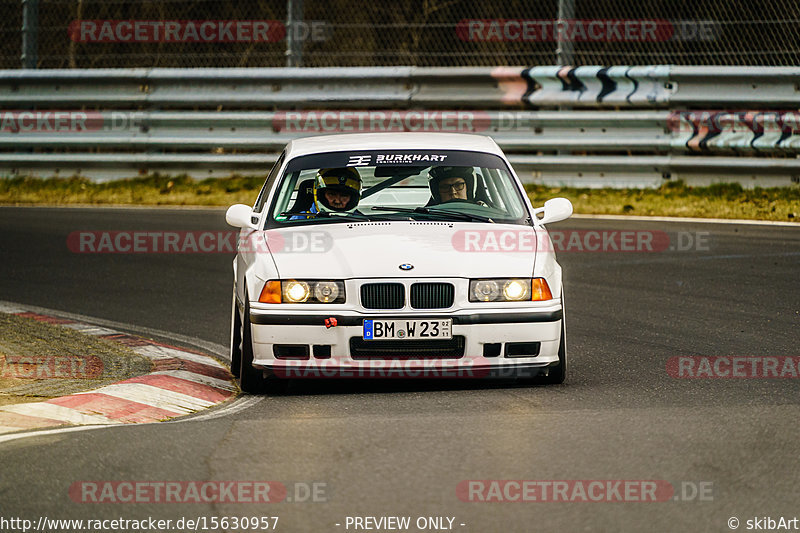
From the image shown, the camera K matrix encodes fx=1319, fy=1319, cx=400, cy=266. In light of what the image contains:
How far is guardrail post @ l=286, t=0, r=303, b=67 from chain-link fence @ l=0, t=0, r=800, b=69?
13mm

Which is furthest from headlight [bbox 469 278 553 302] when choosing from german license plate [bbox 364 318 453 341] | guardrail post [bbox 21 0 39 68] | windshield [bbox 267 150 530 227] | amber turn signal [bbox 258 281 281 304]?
guardrail post [bbox 21 0 39 68]

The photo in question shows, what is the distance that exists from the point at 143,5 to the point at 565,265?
838 cm

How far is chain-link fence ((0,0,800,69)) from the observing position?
1580 centimetres

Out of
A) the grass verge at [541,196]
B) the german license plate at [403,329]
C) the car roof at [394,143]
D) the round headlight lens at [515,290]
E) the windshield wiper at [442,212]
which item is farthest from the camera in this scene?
the grass verge at [541,196]

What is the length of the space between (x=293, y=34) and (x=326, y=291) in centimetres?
1050

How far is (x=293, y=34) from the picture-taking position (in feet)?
54.8

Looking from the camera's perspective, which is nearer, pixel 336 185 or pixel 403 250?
pixel 403 250

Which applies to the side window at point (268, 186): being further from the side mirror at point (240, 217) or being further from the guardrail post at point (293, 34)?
the guardrail post at point (293, 34)

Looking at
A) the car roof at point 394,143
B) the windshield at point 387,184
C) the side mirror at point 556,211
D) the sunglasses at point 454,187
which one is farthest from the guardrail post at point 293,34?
the side mirror at point 556,211

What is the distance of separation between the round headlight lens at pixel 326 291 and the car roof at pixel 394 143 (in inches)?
61.5

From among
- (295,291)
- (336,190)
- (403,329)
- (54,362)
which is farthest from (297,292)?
(54,362)

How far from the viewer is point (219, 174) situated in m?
17.5

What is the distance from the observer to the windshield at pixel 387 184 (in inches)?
302

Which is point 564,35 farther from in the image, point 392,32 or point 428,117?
point 392,32
